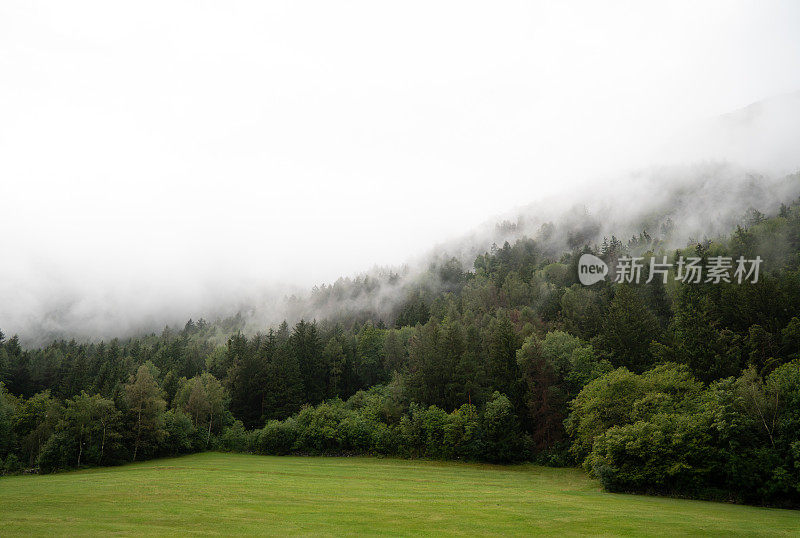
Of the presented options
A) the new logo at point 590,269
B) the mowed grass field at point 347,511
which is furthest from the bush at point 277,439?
the new logo at point 590,269

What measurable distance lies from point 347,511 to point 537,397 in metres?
46.6

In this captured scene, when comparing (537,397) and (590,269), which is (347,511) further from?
(590,269)

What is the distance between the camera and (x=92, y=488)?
91.8ft

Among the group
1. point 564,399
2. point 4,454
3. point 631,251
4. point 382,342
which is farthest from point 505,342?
point 631,251

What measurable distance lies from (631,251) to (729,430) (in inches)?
4619

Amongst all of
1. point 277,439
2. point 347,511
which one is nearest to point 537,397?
point 277,439

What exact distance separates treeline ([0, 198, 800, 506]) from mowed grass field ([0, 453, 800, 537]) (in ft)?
16.7

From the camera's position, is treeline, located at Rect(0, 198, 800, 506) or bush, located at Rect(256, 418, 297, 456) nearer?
treeline, located at Rect(0, 198, 800, 506)

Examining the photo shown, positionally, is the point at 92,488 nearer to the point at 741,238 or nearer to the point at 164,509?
the point at 164,509

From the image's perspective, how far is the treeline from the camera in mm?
35259

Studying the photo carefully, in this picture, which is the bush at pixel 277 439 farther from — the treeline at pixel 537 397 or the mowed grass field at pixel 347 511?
the mowed grass field at pixel 347 511

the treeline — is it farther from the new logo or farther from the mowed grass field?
the mowed grass field

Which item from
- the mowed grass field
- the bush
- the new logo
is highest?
the new logo

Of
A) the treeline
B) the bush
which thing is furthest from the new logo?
the bush
